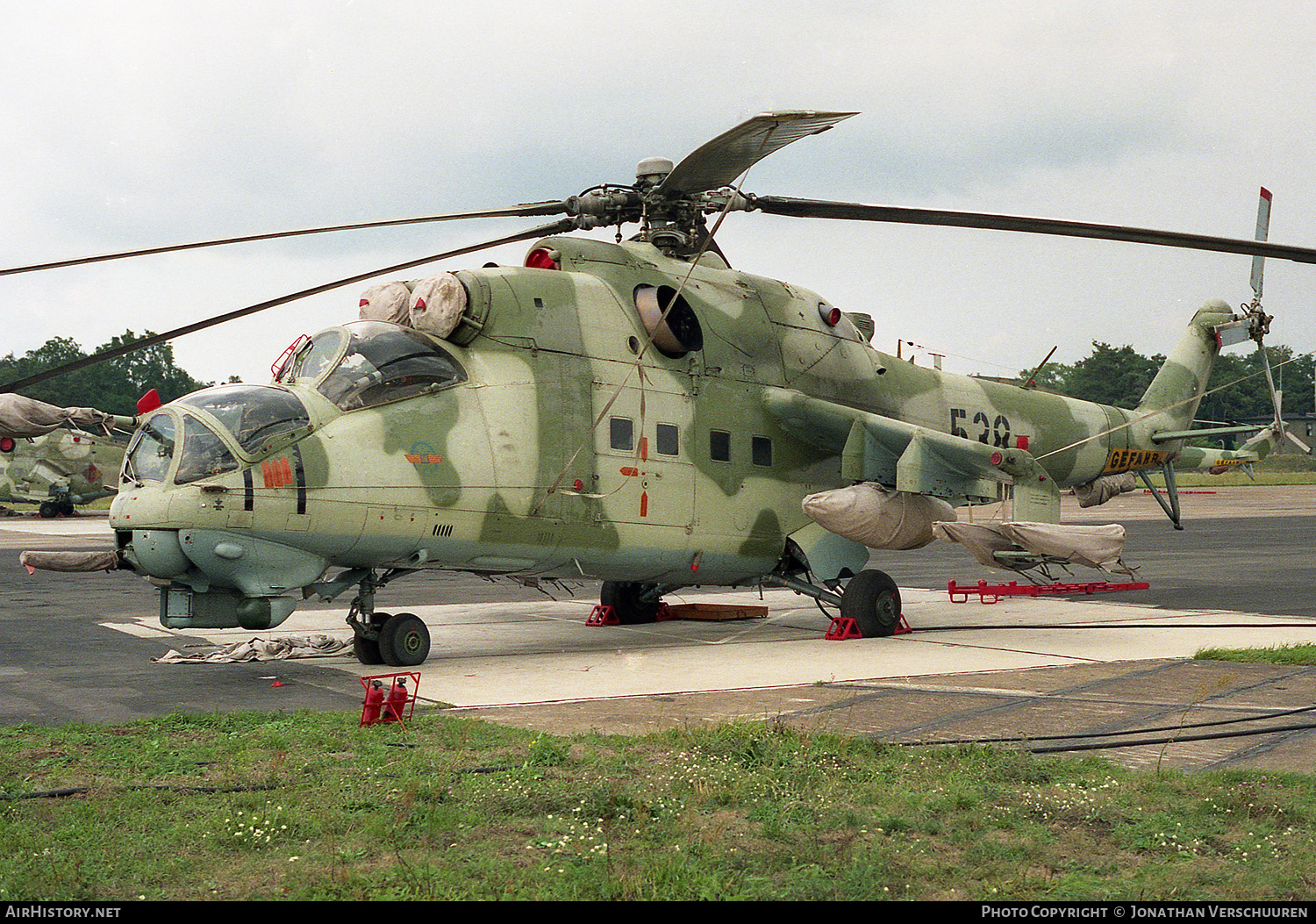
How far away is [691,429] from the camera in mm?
Result: 14484

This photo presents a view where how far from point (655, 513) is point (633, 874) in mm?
9261

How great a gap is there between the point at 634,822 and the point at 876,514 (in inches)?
366

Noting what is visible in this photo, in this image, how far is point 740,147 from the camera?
11359 millimetres

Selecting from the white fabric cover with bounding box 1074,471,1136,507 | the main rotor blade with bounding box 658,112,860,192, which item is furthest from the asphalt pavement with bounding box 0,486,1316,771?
the main rotor blade with bounding box 658,112,860,192

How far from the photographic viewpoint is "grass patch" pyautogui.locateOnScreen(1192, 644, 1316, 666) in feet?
39.0

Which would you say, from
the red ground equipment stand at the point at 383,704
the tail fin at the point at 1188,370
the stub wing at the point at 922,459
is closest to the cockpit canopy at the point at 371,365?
the red ground equipment stand at the point at 383,704

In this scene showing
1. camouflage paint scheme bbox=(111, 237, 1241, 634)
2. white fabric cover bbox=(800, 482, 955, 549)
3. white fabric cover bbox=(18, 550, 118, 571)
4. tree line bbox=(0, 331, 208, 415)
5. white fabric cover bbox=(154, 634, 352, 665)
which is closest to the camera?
camouflage paint scheme bbox=(111, 237, 1241, 634)

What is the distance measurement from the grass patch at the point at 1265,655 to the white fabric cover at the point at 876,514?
371cm

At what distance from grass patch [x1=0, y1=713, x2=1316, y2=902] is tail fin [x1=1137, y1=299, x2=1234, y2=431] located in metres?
15.0

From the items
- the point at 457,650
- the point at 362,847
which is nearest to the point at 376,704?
the point at 362,847

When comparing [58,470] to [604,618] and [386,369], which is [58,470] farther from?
[386,369]

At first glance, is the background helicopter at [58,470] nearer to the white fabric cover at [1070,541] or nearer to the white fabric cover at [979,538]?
the white fabric cover at [979,538]

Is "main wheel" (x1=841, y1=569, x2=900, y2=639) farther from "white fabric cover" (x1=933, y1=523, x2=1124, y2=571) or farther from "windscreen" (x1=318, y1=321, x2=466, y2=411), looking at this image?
"windscreen" (x1=318, y1=321, x2=466, y2=411)

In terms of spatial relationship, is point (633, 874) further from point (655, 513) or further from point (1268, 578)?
point (1268, 578)
